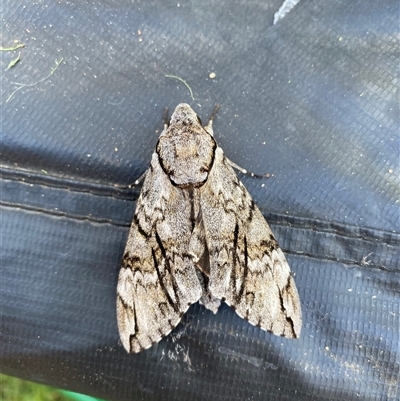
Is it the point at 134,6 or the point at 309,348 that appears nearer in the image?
the point at 309,348

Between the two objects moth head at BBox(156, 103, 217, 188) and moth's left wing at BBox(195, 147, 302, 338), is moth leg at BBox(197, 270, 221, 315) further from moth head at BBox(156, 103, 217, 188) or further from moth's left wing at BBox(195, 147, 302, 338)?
moth head at BBox(156, 103, 217, 188)

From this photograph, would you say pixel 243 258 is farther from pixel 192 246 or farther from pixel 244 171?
pixel 244 171

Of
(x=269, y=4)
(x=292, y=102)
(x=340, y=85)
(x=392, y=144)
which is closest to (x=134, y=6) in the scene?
(x=269, y=4)

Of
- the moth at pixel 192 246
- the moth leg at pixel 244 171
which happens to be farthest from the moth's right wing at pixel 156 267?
the moth leg at pixel 244 171

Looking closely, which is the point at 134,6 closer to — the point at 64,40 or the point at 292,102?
the point at 64,40

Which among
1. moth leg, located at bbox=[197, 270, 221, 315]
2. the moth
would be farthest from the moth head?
moth leg, located at bbox=[197, 270, 221, 315]

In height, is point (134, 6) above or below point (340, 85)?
above
